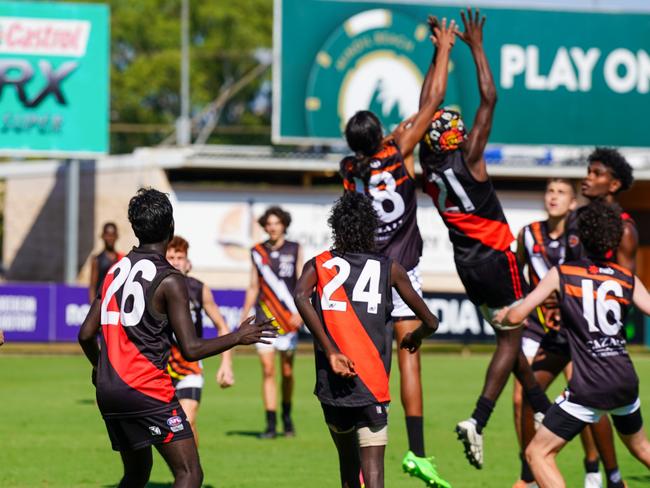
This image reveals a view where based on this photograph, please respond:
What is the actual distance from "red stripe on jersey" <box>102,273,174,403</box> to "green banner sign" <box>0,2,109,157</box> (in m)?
25.5

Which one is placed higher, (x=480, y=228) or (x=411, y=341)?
(x=480, y=228)

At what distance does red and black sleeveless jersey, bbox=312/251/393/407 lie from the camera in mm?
7688

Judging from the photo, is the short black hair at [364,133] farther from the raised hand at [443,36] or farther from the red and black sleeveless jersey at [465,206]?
the raised hand at [443,36]

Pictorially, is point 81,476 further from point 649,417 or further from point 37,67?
point 37,67

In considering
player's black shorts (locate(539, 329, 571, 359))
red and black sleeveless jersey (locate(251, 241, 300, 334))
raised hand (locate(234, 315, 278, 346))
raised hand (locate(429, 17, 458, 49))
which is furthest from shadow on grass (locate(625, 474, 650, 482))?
raised hand (locate(234, 315, 278, 346))

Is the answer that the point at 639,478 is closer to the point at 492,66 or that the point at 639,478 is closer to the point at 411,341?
the point at 411,341

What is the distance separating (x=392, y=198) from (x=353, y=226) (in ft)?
5.04

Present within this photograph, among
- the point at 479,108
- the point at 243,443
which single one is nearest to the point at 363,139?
the point at 479,108

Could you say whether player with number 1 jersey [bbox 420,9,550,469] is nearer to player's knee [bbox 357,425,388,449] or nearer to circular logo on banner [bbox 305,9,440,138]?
player's knee [bbox 357,425,388,449]

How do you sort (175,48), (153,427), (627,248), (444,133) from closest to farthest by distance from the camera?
(153,427)
(627,248)
(444,133)
(175,48)

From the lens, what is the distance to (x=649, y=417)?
15.2 m

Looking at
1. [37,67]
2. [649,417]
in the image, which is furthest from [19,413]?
[37,67]

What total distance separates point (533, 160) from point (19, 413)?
2242cm

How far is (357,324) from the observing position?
771 centimetres
